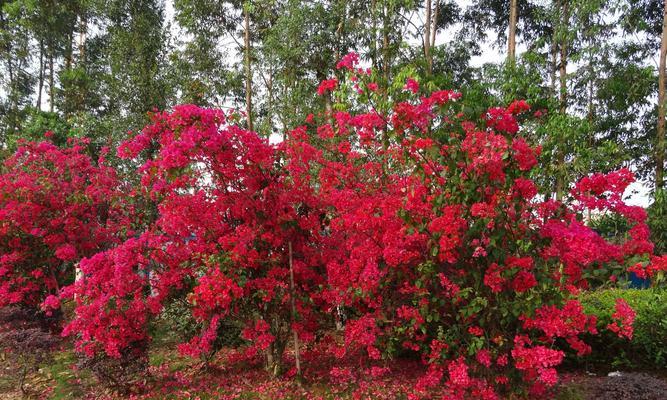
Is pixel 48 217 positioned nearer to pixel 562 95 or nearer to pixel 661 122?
pixel 562 95

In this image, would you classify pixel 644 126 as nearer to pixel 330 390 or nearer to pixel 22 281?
pixel 330 390

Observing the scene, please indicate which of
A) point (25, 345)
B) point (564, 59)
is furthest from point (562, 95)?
point (25, 345)

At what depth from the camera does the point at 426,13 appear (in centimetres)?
1261

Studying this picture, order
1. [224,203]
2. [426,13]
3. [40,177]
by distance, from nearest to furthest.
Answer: [224,203]
[40,177]
[426,13]

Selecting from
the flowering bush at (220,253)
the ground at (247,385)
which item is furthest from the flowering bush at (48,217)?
the flowering bush at (220,253)

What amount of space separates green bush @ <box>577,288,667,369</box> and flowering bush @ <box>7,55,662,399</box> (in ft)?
3.17

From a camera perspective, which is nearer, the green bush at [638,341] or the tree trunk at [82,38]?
the green bush at [638,341]

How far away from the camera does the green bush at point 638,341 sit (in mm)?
5164

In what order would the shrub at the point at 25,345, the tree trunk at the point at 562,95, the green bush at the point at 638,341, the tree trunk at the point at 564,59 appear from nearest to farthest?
the green bush at the point at 638,341 → the shrub at the point at 25,345 → the tree trunk at the point at 562,95 → the tree trunk at the point at 564,59

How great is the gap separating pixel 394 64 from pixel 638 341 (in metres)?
8.69

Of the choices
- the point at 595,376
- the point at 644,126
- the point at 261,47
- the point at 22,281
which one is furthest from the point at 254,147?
Answer: the point at 644,126

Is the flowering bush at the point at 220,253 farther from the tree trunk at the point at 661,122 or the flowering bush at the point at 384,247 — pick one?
the tree trunk at the point at 661,122

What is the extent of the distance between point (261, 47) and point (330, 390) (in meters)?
11.6

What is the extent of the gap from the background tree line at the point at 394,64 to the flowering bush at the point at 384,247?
17.4 feet
